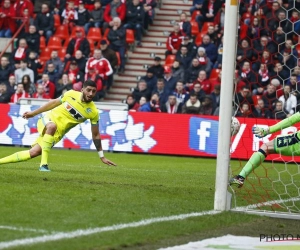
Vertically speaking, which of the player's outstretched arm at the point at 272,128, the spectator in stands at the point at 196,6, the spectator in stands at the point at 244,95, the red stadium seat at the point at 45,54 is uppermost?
the spectator in stands at the point at 196,6

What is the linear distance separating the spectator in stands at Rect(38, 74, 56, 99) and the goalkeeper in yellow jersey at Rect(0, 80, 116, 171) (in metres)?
10.6

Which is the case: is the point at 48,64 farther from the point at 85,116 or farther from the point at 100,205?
the point at 100,205

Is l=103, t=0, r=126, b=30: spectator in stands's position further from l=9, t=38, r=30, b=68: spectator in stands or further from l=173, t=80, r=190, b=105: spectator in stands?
l=173, t=80, r=190, b=105: spectator in stands

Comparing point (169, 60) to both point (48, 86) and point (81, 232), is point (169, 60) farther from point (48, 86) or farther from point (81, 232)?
point (81, 232)

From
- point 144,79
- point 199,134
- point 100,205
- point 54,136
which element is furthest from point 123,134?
point 100,205

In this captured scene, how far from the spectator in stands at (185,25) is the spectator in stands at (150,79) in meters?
2.05

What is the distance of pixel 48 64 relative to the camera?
2641 cm

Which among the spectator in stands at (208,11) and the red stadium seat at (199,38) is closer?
the red stadium seat at (199,38)

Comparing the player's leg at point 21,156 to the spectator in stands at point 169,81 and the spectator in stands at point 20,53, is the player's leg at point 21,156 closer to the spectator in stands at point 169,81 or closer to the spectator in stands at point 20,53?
the spectator in stands at point 169,81

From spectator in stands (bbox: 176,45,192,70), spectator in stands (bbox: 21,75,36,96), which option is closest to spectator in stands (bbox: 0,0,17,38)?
spectator in stands (bbox: 21,75,36,96)

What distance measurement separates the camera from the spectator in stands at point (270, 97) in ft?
64.3

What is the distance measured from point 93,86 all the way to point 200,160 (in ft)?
24.0

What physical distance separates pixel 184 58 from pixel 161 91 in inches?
61.3

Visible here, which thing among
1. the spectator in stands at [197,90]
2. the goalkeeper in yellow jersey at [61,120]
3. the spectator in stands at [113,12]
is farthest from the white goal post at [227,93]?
the spectator in stands at [113,12]
